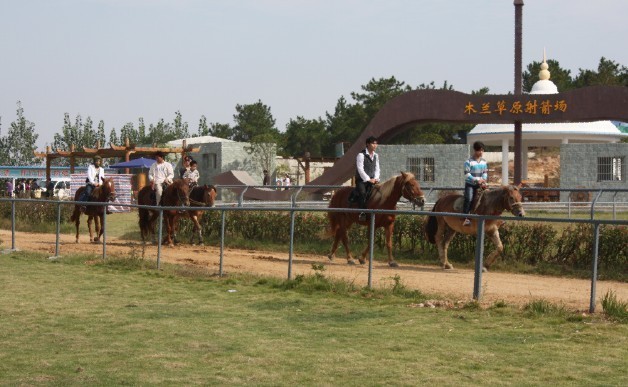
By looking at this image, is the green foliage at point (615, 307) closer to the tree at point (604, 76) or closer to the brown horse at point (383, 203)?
the brown horse at point (383, 203)

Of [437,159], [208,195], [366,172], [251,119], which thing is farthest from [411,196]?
[251,119]

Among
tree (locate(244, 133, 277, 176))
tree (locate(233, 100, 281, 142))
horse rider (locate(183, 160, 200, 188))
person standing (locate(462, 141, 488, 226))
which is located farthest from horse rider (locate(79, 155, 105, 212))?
tree (locate(233, 100, 281, 142))

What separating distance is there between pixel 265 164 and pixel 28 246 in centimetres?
3497

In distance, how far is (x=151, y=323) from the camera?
10.8m

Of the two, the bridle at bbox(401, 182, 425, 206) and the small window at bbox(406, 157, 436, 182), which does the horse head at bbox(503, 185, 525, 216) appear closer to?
the bridle at bbox(401, 182, 425, 206)

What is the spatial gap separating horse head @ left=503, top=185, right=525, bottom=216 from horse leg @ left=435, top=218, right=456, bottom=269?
1.23 metres

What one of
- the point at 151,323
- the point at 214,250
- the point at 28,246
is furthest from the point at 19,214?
the point at 151,323

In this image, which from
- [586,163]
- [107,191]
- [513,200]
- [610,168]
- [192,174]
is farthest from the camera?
[586,163]

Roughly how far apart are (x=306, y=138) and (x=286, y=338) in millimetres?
75590

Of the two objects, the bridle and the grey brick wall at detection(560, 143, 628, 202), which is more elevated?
the grey brick wall at detection(560, 143, 628, 202)

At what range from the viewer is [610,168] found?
112 feet

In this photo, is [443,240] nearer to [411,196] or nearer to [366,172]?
[411,196]

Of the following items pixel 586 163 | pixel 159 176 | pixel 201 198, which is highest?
pixel 586 163

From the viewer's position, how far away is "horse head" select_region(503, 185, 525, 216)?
16.2 metres
